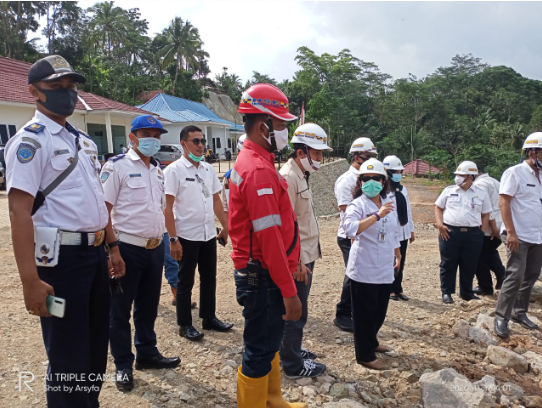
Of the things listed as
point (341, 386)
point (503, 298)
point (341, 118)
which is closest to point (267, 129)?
point (341, 386)

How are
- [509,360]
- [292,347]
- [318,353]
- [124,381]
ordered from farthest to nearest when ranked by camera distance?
1. [318,353]
2. [509,360]
3. [292,347]
4. [124,381]

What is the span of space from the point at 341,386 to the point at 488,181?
449cm

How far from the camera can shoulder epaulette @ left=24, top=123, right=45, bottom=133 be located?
2.02 m

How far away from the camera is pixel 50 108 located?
213 cm

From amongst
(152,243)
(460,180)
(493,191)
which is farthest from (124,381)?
(493,191)

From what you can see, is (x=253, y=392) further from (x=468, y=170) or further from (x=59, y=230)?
(x=468, y=170)

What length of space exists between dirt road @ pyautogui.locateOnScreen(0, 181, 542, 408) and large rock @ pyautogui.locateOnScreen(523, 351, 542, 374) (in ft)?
0.36

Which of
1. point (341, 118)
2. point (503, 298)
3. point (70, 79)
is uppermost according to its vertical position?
point (341, 118)

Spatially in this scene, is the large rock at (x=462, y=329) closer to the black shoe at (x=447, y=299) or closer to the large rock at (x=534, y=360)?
the large rock at (x=534, y=360)

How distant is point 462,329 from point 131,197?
12.1 ft

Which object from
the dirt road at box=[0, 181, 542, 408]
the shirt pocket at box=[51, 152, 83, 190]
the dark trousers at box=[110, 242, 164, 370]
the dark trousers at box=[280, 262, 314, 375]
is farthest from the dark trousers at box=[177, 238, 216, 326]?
the shirt pocket at box=[51, 152, 83, 190]

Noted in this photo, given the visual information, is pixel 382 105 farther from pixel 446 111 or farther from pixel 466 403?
pixel 466 403

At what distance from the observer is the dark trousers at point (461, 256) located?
5.04m

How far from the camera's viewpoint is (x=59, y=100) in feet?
7.07
